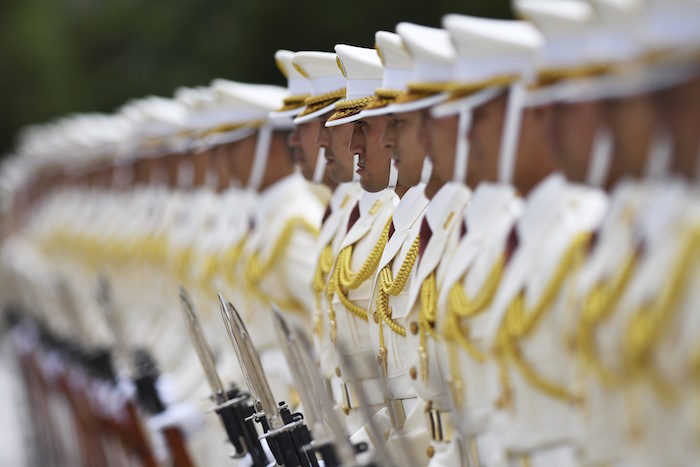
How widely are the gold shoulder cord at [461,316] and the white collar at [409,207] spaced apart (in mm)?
697

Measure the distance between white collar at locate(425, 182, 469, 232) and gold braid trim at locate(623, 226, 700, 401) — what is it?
1.02 metres

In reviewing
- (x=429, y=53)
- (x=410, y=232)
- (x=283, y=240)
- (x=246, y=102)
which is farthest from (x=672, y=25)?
(x=246, y=102)

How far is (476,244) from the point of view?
3100mm

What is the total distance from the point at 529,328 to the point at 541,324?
0.08 ft

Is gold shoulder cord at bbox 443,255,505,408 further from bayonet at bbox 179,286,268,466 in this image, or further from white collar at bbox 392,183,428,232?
bayonet at bbox 179,286,268,466

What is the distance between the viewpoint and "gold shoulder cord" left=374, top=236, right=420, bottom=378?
3.68 m

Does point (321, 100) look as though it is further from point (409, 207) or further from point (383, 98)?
point (383, 98)

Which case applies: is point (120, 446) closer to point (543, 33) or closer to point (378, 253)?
point (378, 253)

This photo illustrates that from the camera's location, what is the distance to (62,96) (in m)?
20.3

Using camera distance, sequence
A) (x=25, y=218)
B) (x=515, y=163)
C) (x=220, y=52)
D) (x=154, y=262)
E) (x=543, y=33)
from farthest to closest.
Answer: (x=220, y=52), (x=25, y=218), (x=154, y=262), (x=515, y=163), (x=543, y=33)

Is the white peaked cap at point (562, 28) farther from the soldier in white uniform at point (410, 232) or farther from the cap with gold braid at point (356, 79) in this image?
the cap with gold braid at point (356, 79)

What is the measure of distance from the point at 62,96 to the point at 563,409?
18.1m

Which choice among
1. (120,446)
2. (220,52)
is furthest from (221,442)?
(220,52)

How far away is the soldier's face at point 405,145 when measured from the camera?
3.47 m
